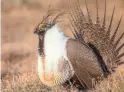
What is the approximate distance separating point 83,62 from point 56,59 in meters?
0.35

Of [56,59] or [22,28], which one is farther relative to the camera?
[22,28]

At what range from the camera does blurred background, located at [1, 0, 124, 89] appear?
8858 millimetres

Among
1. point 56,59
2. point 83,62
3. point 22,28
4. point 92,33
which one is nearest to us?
point 56,59

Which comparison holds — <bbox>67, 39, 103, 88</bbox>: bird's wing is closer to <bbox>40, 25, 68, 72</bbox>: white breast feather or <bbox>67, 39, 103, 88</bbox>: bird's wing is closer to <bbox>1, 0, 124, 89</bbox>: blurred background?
<bbox>40, 25, 68, 72</bbox>: white breast feather

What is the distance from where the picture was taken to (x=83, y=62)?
5.76 meters

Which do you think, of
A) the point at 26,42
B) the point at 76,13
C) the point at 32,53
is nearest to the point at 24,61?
the point at 32,53

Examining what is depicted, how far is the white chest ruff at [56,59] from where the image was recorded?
552 centimetres

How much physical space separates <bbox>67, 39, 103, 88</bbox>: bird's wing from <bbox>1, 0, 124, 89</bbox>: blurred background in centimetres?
177

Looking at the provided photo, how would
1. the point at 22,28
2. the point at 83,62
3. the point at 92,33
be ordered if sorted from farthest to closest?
the point at 22,28 → the point at 92,33 → the point at 83,62

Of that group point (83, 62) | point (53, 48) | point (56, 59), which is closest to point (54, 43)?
point (53, 48)

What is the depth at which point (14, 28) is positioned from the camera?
12547mm

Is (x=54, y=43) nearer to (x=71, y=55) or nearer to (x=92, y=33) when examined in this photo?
(x=71, y=55)

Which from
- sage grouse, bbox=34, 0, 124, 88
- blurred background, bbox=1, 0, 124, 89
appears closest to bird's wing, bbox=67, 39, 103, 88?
sage grouse, bbox=34, 0, 124, 88

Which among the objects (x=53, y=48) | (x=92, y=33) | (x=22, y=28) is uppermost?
(x=22, y=28)
